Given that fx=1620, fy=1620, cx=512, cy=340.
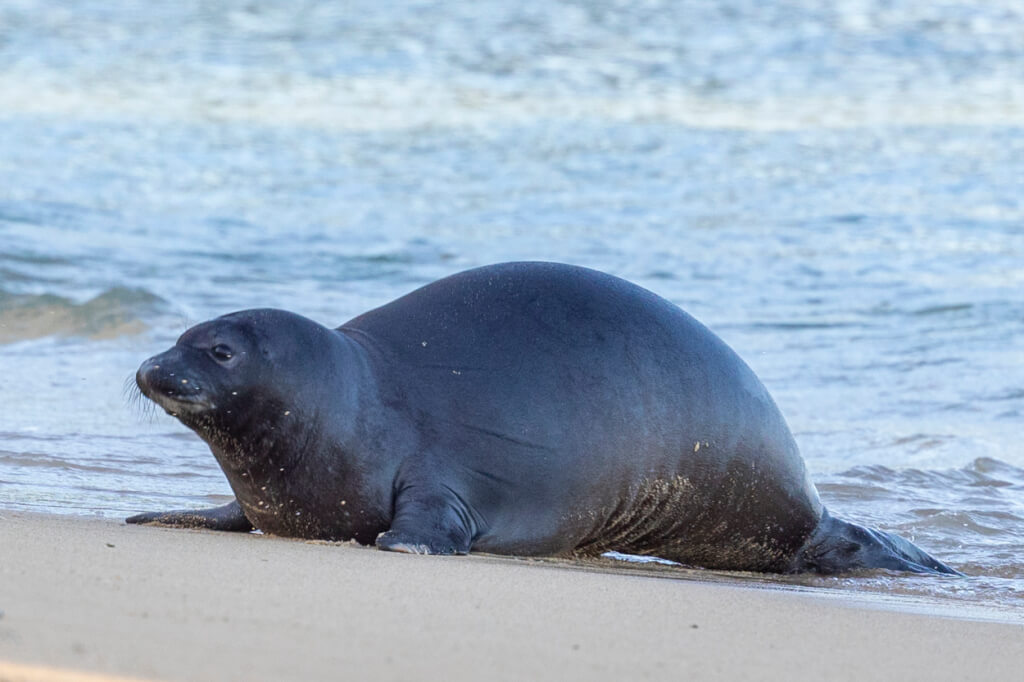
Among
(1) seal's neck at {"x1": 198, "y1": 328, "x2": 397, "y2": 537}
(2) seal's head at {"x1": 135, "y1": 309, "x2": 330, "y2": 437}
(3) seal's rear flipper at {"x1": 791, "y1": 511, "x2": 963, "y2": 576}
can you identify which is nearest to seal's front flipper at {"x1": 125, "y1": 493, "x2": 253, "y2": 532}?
(1) seal's neck at {"x1": 198, "y1": 328, "x2": 397, "y2": 537}

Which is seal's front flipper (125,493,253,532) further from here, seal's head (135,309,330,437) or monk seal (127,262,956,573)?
seal's head (135,309,330,437)

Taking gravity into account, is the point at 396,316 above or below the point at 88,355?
above

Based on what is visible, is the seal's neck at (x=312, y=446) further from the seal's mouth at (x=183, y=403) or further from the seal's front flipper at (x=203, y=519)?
the seal's front flipper at (x=203, y=519)

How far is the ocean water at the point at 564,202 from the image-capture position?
21.9 ft

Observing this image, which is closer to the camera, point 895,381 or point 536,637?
point 536,637

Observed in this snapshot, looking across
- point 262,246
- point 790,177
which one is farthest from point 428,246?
point 790,177

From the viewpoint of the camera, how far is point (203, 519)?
4535 millimetres

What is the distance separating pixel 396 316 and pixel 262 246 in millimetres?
7999

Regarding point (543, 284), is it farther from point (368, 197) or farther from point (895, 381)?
point (368, 197)

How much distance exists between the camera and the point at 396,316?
15.3ft

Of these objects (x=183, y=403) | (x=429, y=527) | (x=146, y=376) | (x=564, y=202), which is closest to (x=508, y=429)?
(x=429, y=527)

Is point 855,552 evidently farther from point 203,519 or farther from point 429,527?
point 203,519

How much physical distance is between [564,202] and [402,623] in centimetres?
1173

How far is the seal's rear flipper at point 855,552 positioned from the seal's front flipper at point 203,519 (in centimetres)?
168
